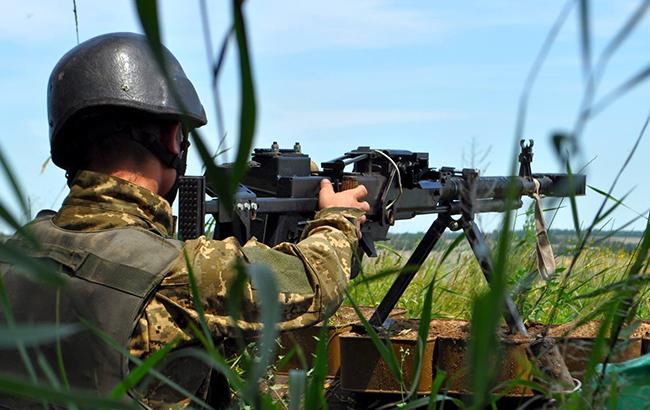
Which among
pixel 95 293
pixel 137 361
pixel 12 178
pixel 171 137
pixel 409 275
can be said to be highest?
pixel 12 178

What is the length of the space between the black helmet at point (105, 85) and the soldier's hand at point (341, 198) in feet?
2.67

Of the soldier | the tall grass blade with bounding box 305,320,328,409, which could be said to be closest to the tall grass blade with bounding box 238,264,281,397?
the tall grass blade with bounding box 305,320,328,409

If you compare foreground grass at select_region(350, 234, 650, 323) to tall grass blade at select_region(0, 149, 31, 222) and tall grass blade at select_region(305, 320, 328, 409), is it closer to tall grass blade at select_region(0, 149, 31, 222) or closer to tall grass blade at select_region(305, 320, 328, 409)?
tall grass blade at select_region(305, 320, 328, 409)

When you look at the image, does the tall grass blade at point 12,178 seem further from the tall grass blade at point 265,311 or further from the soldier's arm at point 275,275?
the soldier's arm at point 275,275

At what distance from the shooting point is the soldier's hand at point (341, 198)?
3863 millimetres

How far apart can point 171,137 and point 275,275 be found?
0.71 m

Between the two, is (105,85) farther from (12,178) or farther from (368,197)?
(12,178)

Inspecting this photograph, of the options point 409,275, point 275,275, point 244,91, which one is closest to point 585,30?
A: point 244,91

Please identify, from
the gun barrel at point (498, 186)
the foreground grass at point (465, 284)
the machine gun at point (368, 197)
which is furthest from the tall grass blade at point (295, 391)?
the foreground grass at point (465, 284)

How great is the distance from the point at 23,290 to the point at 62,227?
223 millimetres

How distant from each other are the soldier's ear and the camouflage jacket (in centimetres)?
17

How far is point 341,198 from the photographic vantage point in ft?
12.8

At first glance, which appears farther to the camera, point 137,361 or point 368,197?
point 368,197

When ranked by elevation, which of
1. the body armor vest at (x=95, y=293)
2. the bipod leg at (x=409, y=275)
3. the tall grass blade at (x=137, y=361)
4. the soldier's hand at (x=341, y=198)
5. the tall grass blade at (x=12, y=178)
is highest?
the tall grass blade at (x=12, y=178)
